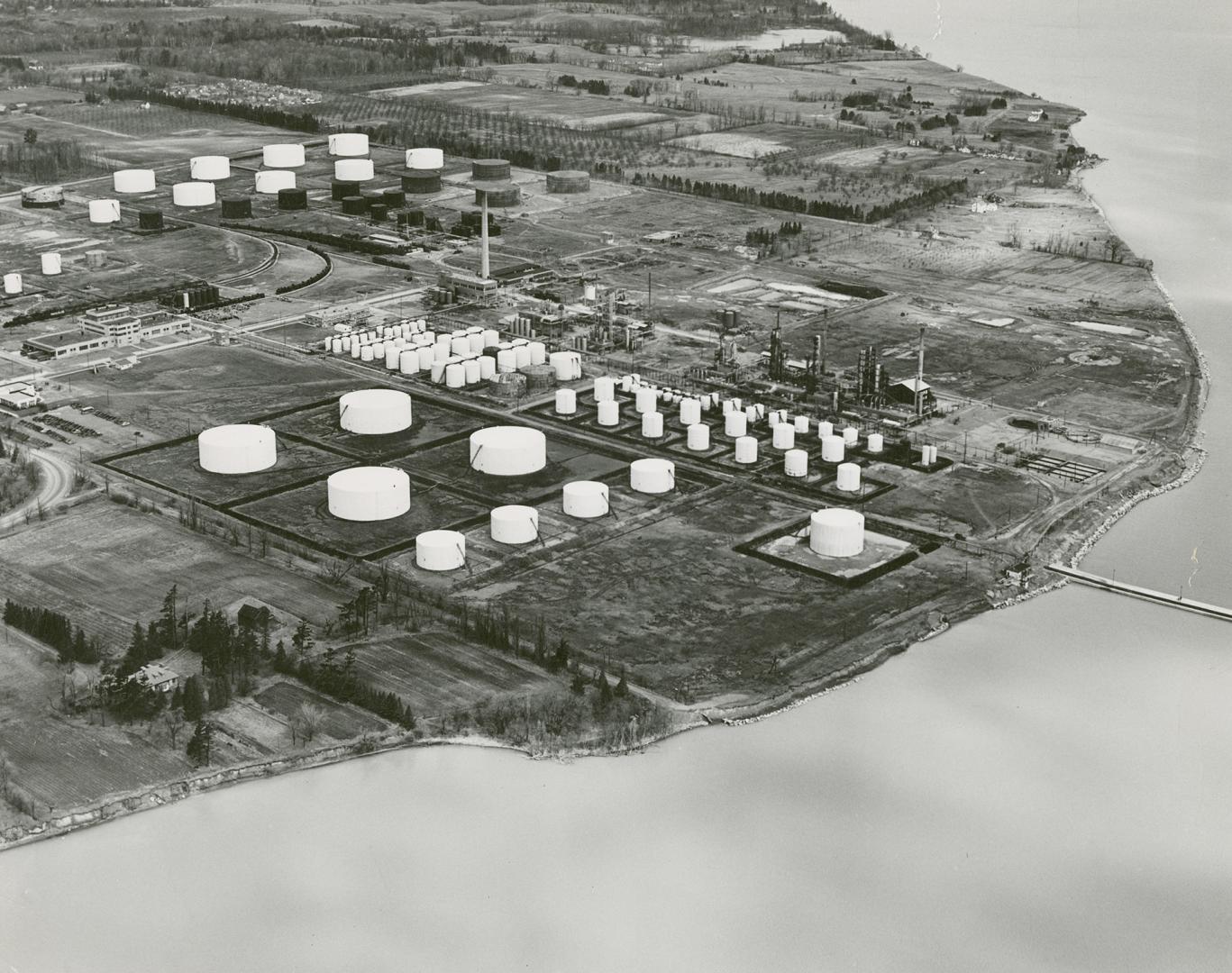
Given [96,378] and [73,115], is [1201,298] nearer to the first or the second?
[96,378]

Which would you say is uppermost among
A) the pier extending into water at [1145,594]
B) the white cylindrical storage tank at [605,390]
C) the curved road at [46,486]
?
the white cylindrical storage tank at [605,390]

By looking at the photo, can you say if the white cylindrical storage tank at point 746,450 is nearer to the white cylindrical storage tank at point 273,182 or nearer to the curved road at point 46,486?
the curved road at point 46,486

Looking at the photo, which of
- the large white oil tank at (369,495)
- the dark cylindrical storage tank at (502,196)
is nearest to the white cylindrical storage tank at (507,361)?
the large white oil tank at (369,495)

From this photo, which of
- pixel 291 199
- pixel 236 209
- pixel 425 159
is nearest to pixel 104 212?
pixel 236 209

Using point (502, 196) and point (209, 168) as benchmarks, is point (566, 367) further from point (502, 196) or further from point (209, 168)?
point (209, 168)

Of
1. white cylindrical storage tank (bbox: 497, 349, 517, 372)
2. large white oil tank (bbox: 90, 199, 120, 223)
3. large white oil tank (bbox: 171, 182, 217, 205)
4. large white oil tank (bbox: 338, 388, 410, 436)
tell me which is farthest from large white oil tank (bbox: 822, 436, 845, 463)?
large white oil tank (bbox: 171, 182, 217, 205)

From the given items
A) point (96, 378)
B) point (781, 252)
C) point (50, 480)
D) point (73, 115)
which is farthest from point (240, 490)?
point (73, 115)
